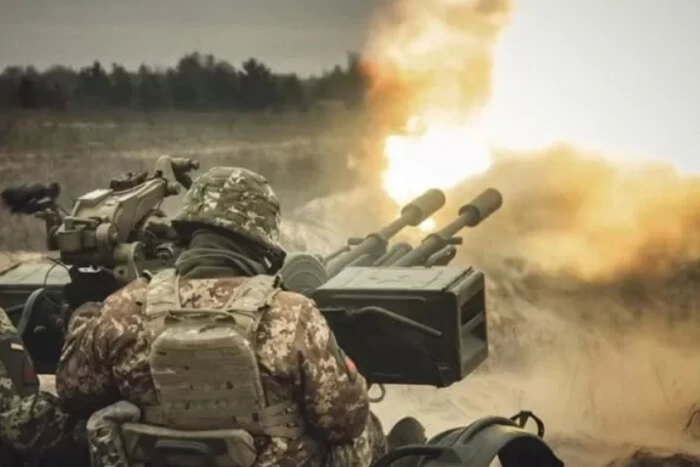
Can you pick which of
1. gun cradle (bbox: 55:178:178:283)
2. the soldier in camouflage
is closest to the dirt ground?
gun cradle (bbox: 55:178:178:283)

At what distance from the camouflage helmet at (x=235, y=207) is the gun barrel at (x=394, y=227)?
3.20 ft

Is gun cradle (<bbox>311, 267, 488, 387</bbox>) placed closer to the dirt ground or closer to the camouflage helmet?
the camouflage helmet

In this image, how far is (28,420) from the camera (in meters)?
2.98

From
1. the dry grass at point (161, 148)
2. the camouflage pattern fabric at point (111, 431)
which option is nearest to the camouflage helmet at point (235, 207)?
the camouflage pattern fabric at point (111, 431)

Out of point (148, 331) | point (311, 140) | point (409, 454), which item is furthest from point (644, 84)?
point (148, 331)

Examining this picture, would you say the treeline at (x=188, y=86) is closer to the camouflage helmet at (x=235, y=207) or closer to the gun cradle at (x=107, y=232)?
the gun cradle at (x=107, y=232)

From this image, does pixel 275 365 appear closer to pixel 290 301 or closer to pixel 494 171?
pixel 290 301

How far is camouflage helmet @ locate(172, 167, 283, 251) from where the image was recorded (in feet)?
9.25

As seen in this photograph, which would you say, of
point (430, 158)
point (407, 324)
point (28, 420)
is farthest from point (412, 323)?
point (430, 158)

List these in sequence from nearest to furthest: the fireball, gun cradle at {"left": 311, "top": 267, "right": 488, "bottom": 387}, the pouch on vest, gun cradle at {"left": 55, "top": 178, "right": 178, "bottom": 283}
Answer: the pouch on vest < gun cradle at {"left": 55, "top": 178, "right": 178, "bottom": 283} < gun cradle at {"left": 311, "top": 267, "right": 488, "bottom": 387} < the fireball

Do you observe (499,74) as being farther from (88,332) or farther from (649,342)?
(88,332)

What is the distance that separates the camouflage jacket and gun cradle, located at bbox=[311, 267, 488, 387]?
514 millimetres

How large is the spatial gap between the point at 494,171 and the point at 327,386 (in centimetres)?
193

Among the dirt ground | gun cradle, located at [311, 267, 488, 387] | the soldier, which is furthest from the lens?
the dirt ground
